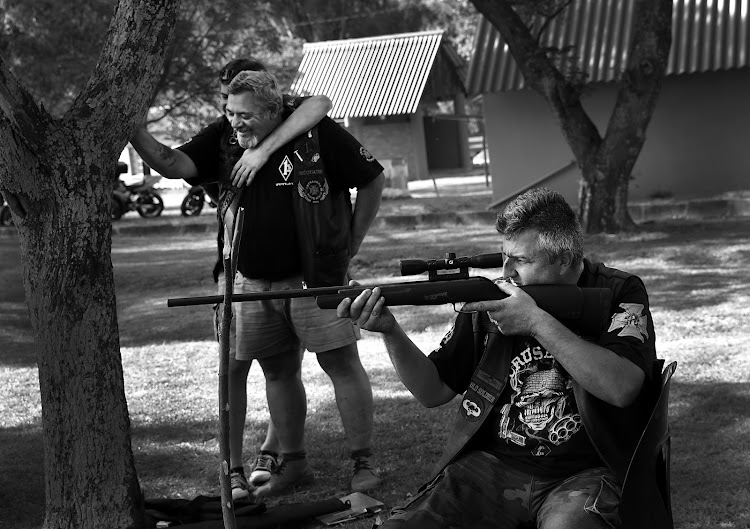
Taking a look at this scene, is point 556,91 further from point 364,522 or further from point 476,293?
point 476,293

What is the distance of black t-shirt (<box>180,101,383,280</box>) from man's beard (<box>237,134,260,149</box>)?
0.36ft

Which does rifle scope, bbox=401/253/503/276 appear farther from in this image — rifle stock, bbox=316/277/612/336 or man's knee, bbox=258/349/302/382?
man's knee, bbox=258/349/302/382

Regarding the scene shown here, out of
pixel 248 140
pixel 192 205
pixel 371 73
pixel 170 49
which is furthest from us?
pixel 371 73

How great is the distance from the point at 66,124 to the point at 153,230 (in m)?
17.5

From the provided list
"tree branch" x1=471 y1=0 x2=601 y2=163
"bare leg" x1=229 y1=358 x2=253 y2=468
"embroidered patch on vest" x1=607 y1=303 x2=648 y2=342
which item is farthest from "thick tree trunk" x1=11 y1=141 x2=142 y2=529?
"tree branch" x1=471 y1=0 x2=601 y2=163

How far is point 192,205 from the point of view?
24.4 meters

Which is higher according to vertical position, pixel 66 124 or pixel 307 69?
pixel 307 69

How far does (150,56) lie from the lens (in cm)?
426

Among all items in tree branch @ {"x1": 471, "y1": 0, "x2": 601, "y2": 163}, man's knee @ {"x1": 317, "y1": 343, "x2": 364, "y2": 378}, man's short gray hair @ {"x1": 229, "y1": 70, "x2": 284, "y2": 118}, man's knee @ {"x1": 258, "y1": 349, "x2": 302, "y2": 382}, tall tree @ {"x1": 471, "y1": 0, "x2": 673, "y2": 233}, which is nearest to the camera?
man's short gray hair @ {"x1": 229, "y1": 70, "x2": 284, "y2": 118}

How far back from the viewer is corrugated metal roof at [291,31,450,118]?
25.5m

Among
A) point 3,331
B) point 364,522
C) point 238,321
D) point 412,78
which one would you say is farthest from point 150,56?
point 412,78

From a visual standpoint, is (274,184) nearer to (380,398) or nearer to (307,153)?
(307,153)

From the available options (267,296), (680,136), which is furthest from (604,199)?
(267,296)

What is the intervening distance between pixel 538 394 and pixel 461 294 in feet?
1.31
